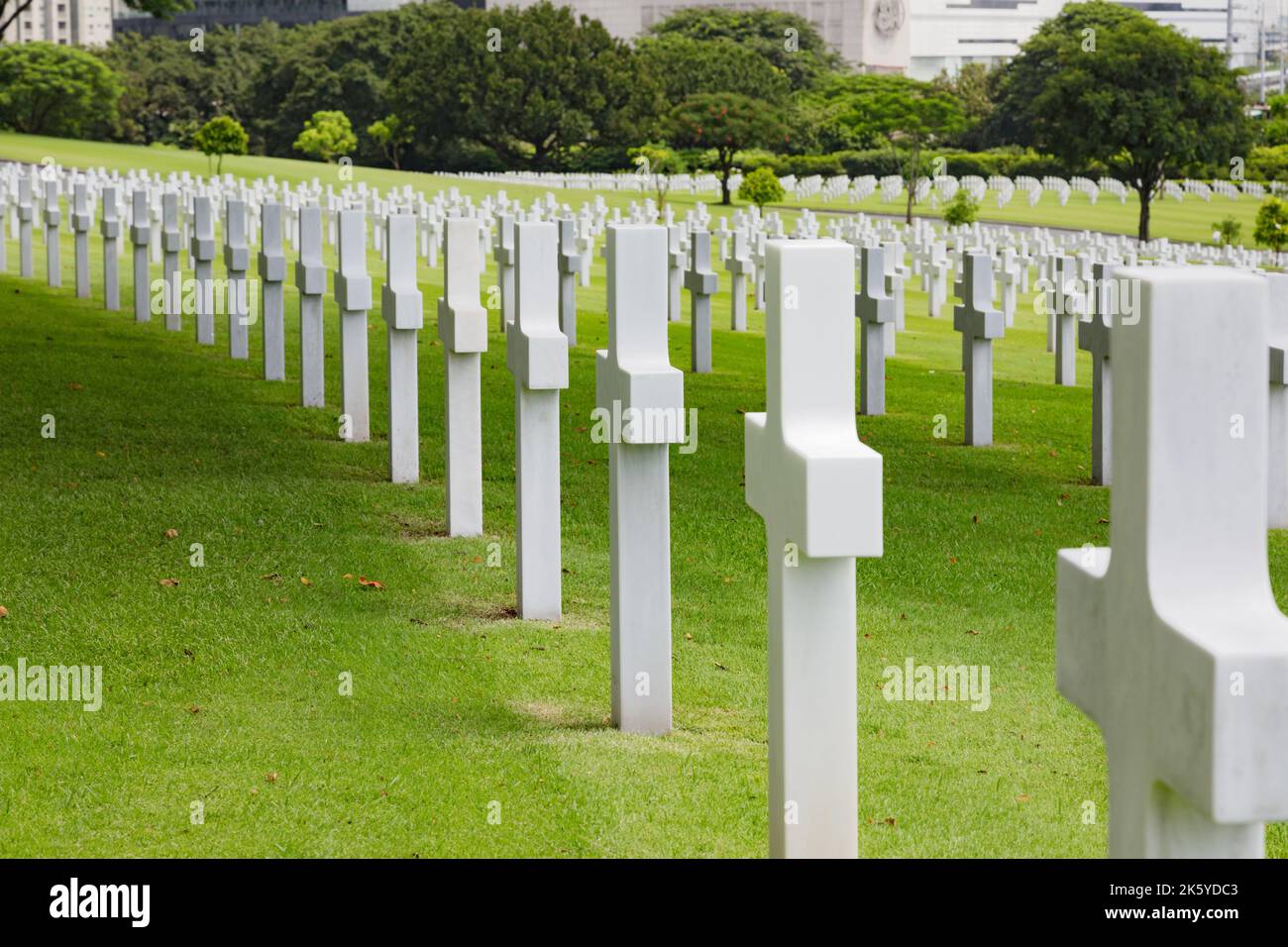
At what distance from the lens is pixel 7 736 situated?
5512 millimetres

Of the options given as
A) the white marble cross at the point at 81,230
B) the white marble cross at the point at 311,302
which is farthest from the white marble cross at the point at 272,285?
the white marble cross at the point at 81,230

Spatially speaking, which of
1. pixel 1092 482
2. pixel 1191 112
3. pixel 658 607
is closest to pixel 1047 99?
pixel 1191 112

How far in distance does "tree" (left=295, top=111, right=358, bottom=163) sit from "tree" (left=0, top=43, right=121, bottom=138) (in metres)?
7.71

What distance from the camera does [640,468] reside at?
565 centimetres

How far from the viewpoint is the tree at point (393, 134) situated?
69.6m

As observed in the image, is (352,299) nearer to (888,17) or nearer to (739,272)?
(739,272)

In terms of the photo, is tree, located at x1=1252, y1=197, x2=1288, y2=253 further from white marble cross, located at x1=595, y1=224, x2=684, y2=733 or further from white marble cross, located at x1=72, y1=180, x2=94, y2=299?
white marble cross, located at x1=595, y1=224, x2=684, y2=733

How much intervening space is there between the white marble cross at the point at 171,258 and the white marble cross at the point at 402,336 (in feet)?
22.1

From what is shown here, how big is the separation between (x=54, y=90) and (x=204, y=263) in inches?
2279

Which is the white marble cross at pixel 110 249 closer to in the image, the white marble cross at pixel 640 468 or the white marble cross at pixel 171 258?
the white marble cross at pixel 171 258

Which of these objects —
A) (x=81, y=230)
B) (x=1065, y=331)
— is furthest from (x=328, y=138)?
(x=1065, y=331)

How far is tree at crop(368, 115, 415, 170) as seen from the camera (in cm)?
6956

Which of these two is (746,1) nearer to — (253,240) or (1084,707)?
(253,240)

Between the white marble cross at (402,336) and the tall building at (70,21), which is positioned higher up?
the tall building at (70,21)
